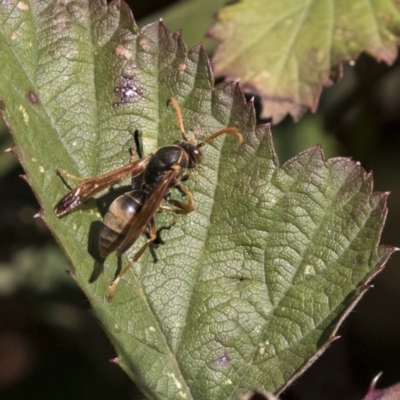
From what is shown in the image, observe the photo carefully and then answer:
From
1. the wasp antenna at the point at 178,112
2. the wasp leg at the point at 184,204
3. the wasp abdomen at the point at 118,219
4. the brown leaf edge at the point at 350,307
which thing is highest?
the wasp antenna at the point at 178,112

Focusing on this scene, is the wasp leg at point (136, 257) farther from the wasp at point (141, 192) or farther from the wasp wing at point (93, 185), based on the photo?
the wasp wing at point (93, 185)

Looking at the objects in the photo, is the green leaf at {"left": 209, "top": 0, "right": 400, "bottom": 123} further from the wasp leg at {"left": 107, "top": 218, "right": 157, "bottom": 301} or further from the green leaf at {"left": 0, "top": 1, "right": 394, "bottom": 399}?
the wasp leg at {"left": 107, "top": 218, "right": 157, "bottom": 301}

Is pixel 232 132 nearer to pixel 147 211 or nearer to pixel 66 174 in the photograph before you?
pixel 147 211

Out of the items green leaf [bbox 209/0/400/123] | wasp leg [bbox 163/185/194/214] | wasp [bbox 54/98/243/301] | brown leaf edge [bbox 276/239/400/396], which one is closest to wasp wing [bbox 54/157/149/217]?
wasp [bbox 54/98/243/301]

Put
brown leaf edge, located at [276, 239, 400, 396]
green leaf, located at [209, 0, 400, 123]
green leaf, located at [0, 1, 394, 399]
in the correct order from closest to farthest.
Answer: brown leaf edge, located at [276, 239, 400, 396], green leaf, located at [0, 1, 394, 399], green leaf, located at [209, 0, 400, 123]

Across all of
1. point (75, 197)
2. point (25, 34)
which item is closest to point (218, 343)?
point (75, 197)

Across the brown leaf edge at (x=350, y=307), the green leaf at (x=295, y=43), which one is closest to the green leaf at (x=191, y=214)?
the brown leaf edge at (x=350, y=307)

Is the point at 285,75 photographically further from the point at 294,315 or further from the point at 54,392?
the point at 54,392
